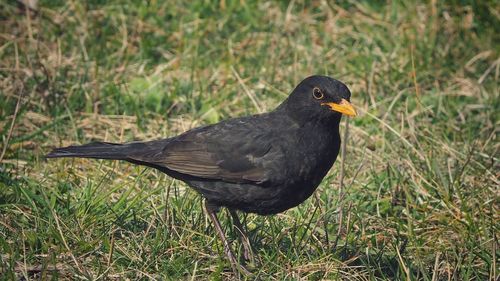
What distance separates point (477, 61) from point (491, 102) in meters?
0.74

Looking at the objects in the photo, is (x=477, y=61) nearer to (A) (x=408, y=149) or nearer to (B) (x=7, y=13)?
(A) (x=408, y=149)

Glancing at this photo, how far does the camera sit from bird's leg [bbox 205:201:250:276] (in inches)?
177

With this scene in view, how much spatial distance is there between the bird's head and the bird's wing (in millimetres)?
239

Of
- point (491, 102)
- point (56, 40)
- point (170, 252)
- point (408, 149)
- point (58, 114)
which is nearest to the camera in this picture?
point (170, 252)

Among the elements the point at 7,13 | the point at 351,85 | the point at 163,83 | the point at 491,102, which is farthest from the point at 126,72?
the point at 491,102

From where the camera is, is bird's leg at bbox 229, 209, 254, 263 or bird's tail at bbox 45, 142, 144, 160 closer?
bird's leg at bbox 229, 209, 254, 263

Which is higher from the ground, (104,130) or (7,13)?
(7,13)

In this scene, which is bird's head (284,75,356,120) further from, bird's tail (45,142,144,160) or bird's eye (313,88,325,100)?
bird's tail (45,142,144,160)

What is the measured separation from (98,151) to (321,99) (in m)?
1.34

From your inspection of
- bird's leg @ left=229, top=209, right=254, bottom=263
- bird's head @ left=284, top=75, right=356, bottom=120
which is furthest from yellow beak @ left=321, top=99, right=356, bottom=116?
bird's leg @ left=229, top=209, right=254, bottom=263

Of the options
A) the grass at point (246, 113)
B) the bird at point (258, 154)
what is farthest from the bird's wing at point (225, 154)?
the grass at point (246, 113)

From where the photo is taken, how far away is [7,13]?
25.1ft

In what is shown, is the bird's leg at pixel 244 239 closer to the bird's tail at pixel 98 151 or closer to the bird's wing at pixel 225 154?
the bird's wing at pixel 225 154

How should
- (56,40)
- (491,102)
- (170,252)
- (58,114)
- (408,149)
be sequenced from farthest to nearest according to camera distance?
(56,40) < (491,102) < (58,114) < (408,149) < (170,252)
